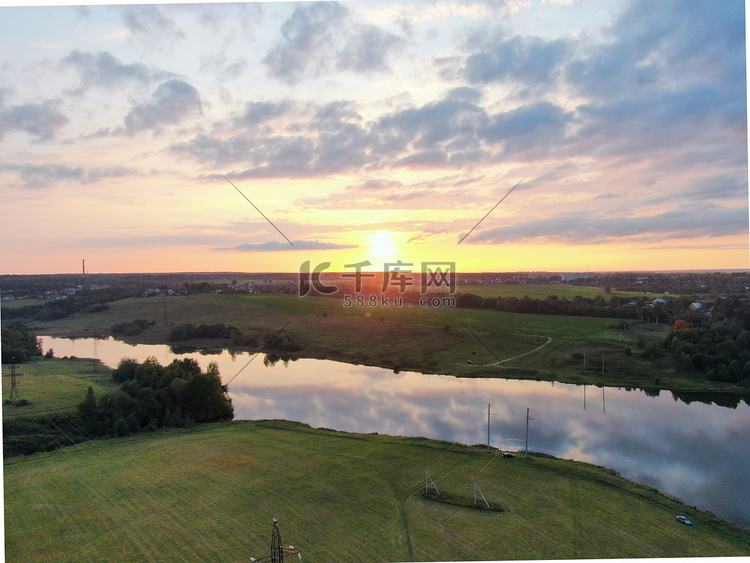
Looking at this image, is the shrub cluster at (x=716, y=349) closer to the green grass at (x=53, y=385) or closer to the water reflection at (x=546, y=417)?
the water reflection at (x=546, y=417)

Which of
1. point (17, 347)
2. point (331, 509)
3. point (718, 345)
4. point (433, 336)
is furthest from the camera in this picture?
point (433, 336)

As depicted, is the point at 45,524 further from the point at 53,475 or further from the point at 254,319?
the point at 254,319

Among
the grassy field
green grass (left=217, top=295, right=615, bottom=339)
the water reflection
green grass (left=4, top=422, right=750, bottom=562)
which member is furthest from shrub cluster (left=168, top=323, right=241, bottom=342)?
green grass (left=4, top=422, right=750, bottom=562)

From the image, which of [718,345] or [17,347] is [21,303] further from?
[718,345]

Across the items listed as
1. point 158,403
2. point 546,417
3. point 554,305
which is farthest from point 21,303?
point 554,305

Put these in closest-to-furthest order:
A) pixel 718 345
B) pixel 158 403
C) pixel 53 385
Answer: pixel 158 403, pixel 53 385, pixel 718 345

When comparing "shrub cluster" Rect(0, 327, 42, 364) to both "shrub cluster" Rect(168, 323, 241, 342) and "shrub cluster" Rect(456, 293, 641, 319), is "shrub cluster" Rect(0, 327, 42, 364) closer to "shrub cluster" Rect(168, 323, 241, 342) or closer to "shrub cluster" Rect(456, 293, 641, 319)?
"shrub cluster" Rect(168, 323, 241, 342)

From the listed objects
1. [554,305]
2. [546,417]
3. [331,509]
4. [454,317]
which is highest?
[554,305]

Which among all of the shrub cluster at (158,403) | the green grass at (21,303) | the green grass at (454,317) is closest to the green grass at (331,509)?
the shrub cluster at (158,403)
